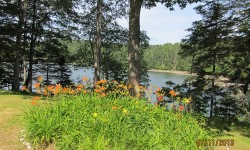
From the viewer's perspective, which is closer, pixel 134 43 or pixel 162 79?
pixel 134 43

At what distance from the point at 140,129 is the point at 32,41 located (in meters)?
15.8

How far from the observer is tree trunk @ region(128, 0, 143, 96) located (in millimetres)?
7996

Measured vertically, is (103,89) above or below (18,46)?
below

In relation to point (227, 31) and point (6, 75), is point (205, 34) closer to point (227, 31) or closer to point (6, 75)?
point (227, 31)

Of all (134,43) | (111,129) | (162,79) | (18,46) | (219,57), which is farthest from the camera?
(162,79)

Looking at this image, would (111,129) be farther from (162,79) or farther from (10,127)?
(162,79)

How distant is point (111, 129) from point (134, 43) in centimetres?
427

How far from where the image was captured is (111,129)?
4.33 meters

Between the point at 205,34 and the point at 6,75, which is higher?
the point at 205,34

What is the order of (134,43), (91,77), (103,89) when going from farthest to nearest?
(91,77) → (134,43) → (103,89)

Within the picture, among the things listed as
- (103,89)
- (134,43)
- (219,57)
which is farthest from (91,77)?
(103,89)

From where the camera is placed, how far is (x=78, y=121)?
181 inches

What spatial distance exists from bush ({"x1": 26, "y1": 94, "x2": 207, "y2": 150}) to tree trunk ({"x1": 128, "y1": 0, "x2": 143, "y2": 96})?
9.28ft

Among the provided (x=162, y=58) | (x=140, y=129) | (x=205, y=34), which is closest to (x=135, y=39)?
(x=140, y=129)
